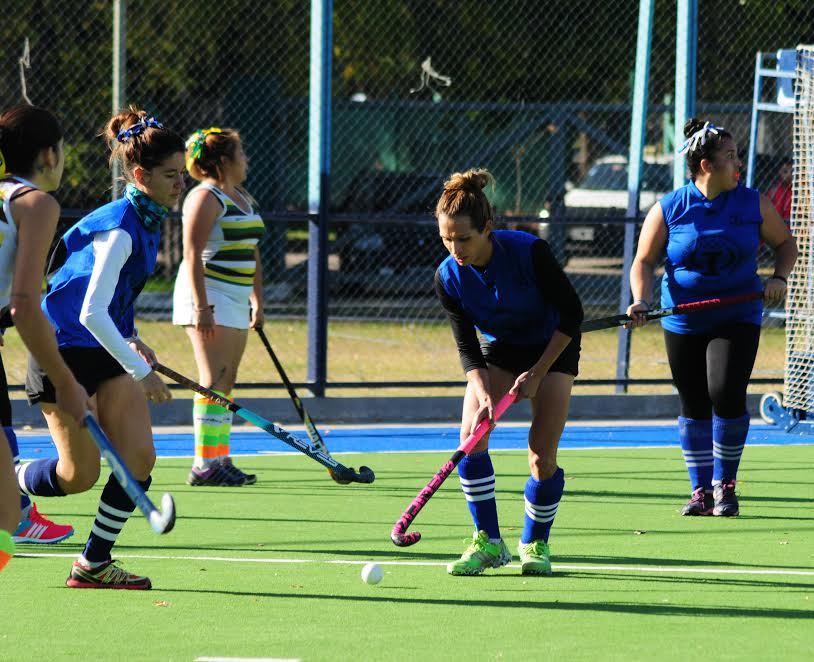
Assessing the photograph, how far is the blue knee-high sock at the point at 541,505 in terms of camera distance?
5.79m

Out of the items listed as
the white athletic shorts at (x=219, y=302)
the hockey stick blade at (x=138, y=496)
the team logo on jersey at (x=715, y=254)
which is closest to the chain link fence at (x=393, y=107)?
the white athletic shorts at (x=219, y=302)

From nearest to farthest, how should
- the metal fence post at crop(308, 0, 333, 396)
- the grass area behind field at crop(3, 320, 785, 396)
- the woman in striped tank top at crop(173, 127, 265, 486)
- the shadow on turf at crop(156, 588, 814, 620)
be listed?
the shadow on turf at crop(156, 588, 814, 620) → the woman in striped tank top at crop(173, 127, 265, 486) → the metal fence post at crop(308, 0, 333, 396) → the grass area behind field at crop(3, 320, 785, 396)

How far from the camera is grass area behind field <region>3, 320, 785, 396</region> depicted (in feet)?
43.1

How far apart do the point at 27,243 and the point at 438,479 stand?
2.09 meters

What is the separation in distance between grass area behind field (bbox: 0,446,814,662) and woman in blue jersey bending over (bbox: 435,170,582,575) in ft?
0.71

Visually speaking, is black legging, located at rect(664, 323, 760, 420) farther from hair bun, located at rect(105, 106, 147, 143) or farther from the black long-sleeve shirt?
hair bun, located at rect(105, 106, 147, 143)

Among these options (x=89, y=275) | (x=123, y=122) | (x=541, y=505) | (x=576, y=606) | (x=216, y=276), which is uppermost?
(x=123, y=122)

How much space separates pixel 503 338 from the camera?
5770 millimetres

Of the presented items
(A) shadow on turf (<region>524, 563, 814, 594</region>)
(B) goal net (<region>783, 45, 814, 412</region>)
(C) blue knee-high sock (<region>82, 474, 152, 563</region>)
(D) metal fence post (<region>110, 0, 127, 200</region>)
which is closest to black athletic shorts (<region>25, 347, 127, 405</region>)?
(C) blue knee-high sock (<region>82, 474, 152, 563</region>)

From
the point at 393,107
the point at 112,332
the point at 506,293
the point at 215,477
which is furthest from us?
the point at 393,107

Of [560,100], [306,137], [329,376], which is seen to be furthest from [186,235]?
[560,100]

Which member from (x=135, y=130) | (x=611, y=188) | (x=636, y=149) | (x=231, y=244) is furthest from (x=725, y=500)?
(x=611, y=188)

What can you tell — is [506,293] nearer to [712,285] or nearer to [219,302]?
[712,285]

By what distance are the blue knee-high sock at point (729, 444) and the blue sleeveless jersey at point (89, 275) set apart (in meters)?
3.20
